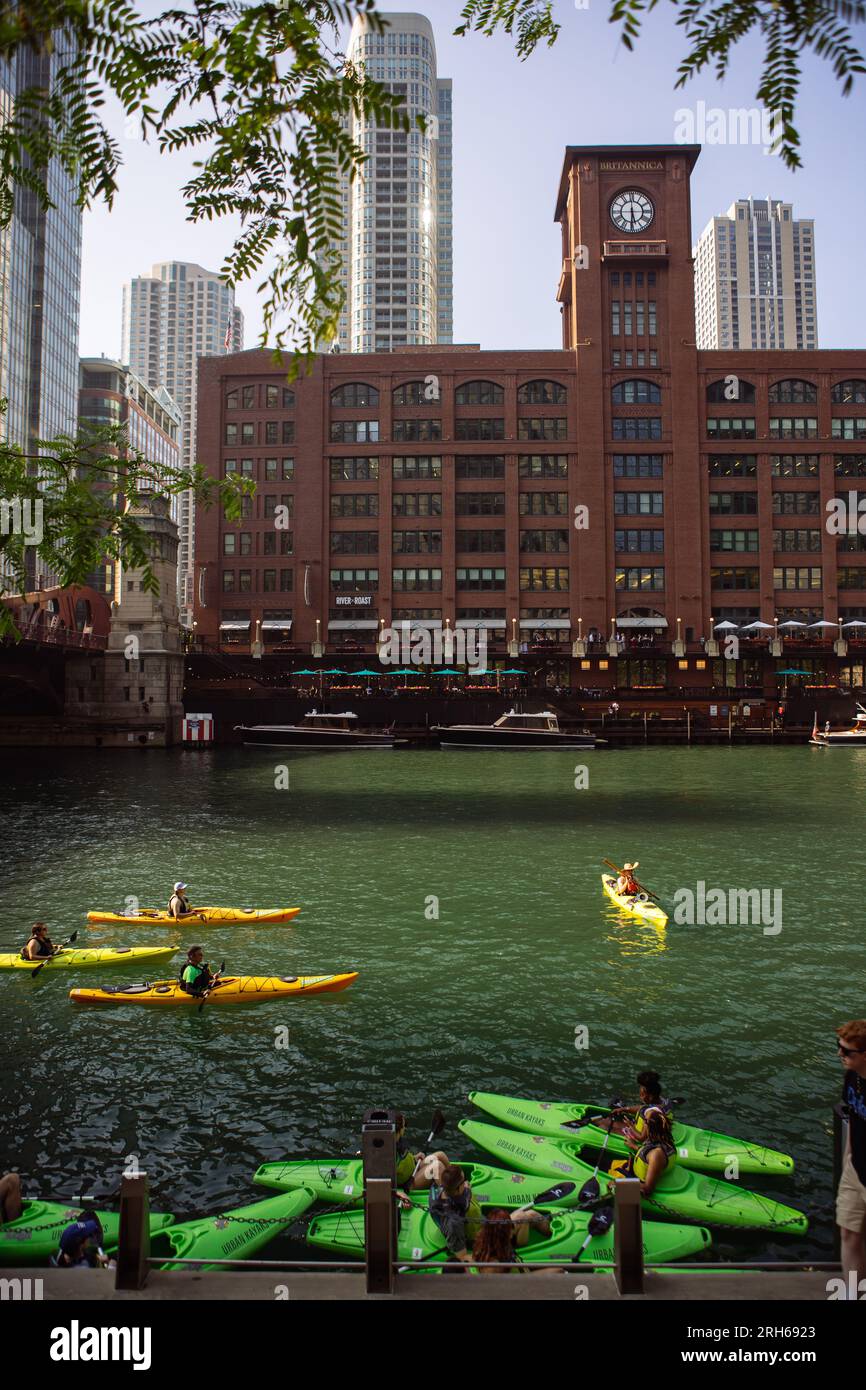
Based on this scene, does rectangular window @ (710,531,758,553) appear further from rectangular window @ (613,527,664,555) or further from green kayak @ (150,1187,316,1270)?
green kayak @ (150,1187,316,1270)

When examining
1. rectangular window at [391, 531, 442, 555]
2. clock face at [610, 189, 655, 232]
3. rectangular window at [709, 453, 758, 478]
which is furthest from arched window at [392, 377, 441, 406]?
rectangular window at [709, 453, 758, 478]

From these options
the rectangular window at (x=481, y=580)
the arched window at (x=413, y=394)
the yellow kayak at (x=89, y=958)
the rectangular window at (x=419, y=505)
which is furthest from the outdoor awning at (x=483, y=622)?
the yellow kayak at (x=89, y=958)

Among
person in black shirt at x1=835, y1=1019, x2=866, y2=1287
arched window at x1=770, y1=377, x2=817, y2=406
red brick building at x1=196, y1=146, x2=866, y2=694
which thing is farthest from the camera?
arched window at x1=770, y1=377, x2=817, y2=406

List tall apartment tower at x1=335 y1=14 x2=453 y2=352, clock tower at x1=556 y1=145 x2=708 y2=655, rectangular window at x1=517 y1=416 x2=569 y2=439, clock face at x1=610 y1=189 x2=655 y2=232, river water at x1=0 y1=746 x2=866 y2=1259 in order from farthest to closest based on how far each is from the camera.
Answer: tall apartment tower at x1=335 y1=14 x2=453 y2=352, clock face at x1=610 y1=189 x2=655 y2=232, rectangular window at x1=517 y1=416 x2=569 y2=439, clock tower at x1=556 y1=145 x2=708 y2=655, river water at x1=0 y1=746 x2=866 y2=1259

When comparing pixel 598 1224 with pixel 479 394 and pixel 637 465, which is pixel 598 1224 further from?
pixel 479 394

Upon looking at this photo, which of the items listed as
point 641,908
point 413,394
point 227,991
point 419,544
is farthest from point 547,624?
point 227,991

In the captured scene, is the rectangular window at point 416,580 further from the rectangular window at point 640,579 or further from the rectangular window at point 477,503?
the rectangular window at point 640,579

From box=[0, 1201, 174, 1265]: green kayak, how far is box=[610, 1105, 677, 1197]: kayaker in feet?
17.0

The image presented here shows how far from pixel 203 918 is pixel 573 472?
242 ft

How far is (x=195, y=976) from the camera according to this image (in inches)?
619

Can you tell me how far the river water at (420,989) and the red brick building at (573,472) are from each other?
5069 centimetres

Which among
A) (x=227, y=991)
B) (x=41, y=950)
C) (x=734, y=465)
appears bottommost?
(x=227, y=991)

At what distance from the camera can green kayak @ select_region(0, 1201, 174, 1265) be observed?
28.2ft
